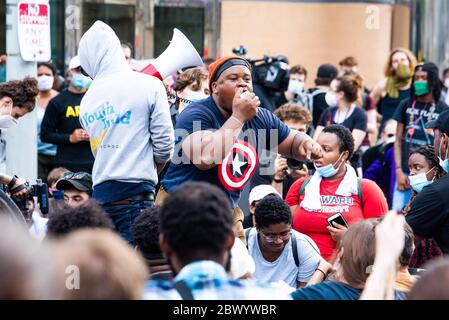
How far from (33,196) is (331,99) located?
212 inches

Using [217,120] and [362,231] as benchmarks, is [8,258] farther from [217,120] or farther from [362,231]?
[217,120]

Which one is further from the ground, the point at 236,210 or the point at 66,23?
the point at 66,23

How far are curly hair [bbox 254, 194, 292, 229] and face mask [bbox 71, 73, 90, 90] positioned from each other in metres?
3.63

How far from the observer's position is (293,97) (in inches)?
498

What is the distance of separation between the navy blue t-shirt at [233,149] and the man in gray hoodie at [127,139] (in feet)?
0.42

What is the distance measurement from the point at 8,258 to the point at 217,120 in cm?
323

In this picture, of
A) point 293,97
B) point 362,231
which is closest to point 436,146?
point 362,231

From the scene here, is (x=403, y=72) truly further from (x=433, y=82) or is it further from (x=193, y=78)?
(x=193, y=78)

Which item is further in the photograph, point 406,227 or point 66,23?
point 66,23

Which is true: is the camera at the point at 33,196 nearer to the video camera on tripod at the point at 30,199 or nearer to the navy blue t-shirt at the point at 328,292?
the video camera on tripod at the point at 30,199

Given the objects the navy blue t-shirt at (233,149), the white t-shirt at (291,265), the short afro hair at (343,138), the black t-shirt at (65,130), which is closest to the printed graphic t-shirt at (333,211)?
the short afro hair at (343,138)

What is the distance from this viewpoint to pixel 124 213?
255 inches

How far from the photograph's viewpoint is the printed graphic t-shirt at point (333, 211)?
753 centimetres

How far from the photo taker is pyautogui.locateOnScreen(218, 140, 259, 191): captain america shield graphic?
6.14 meters
